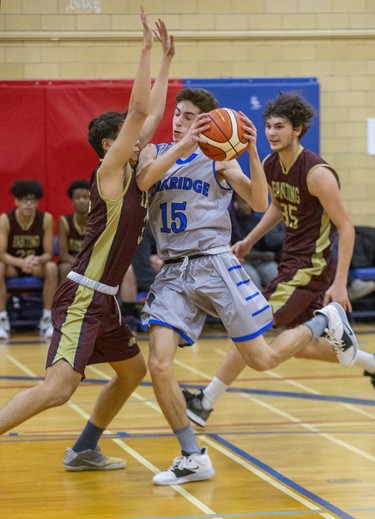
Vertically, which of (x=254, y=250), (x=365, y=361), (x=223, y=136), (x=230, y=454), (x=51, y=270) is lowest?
(x=230, y=454)

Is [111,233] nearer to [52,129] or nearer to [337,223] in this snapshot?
[337,223]

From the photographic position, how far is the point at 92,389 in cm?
781

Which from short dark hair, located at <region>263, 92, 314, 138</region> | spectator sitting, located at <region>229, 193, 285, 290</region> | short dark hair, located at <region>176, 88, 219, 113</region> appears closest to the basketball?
short dark hair, located at <region>176, 88, 219, 113</region>

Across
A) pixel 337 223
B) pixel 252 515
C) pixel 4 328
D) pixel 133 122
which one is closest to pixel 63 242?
pixel 4 328

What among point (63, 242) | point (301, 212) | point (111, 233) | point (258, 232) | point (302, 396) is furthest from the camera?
point (63, 242)

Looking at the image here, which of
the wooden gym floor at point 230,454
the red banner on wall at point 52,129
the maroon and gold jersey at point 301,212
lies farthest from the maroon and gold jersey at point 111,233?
the red banner on wall at point 52,129

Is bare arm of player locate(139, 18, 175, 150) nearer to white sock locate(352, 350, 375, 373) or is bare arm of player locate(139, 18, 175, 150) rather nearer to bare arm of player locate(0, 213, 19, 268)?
white sock locate(352, 350, 375, 373)

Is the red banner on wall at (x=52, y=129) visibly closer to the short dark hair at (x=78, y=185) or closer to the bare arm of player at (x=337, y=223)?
the short dark hair at (x=78, y=185)

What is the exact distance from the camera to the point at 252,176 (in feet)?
16.8

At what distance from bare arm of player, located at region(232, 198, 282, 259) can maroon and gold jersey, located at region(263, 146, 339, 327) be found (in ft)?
0.22

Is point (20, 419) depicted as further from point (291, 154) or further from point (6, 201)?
point (6, 201)

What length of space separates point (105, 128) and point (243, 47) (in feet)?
23.8

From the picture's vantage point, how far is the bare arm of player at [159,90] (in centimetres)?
Result: 521

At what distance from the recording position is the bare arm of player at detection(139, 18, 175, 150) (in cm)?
Result: 521
